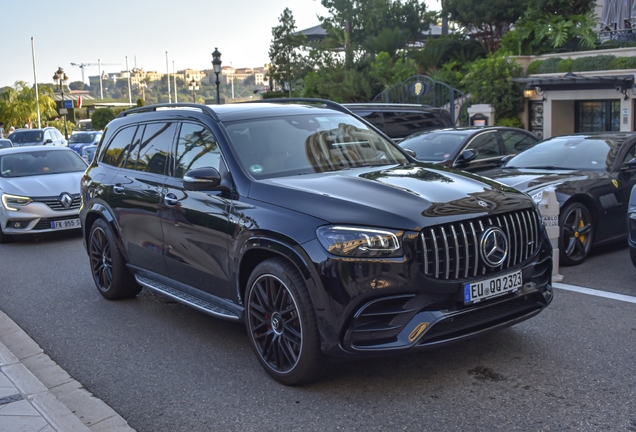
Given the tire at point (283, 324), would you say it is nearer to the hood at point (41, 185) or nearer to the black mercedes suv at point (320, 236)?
the black mercedes suv at point (320, 236)

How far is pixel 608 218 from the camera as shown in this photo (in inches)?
329

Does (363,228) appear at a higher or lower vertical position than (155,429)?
higher

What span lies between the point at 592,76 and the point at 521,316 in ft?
56.9

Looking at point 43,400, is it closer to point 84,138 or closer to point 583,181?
point 583,181

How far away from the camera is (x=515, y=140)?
41.8ft

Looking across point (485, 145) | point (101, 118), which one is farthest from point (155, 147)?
point (101, 118)

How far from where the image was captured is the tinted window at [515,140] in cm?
1257

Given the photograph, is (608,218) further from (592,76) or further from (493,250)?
(592,76)

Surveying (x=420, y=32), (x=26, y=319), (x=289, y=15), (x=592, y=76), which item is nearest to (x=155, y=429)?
(x=26, y=319)

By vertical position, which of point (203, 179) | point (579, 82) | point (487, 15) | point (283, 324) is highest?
point (487, 15)

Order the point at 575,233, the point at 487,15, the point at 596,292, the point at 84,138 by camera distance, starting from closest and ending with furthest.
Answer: the point at 596,292, the point at 575,233, the point at 487,15, the point at 84,138

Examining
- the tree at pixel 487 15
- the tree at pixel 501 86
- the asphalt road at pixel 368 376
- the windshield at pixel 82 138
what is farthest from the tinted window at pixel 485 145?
the windshield at pixel 82 138

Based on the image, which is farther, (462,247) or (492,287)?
(492,287)

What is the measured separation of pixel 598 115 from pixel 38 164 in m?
15.9
